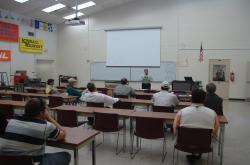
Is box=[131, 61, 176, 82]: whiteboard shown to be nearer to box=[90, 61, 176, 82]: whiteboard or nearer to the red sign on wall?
box=[90, 61, 176, 82]: whiteboard

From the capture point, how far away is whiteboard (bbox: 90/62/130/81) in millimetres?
12648

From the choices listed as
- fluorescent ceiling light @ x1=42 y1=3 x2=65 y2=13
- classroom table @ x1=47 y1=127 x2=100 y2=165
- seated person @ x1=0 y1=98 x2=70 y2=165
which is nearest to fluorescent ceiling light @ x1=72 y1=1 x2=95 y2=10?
fluorescent ceiling light @ x1=42 y1=3 x2=65 y2=13

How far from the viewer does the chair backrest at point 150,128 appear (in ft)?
12.0

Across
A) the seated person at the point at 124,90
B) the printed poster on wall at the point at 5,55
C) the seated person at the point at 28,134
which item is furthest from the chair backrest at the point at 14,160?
the printed poster on wall at the point at 5,55

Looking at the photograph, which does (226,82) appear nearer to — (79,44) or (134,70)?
(134,70)

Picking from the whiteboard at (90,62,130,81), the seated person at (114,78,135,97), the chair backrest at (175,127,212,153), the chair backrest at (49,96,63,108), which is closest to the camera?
the chair backrest at (175,127,212,153)

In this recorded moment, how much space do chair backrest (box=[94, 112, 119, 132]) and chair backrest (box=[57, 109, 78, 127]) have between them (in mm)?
451

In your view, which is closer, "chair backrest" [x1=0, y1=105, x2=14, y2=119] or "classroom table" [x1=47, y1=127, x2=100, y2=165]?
"classroom table" [x1=47, y1=127, x2=100, y2=165]

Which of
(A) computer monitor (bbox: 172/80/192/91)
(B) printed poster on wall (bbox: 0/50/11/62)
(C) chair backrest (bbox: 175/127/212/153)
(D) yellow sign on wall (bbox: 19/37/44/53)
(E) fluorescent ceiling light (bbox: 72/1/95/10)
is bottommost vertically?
(C) chair backrest (bbox: 175/127/212/153)

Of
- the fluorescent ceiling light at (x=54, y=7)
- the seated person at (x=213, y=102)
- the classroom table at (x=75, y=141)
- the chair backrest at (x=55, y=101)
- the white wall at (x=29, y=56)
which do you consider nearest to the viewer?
the classroom table at (x=75, y=141)

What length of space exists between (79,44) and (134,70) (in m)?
3.62

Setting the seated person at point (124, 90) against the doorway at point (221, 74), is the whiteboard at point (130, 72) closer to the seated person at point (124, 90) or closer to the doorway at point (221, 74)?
the doorway at point (221, 74)

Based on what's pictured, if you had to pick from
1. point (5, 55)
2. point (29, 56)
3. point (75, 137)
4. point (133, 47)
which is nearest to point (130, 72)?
point (133, 47)

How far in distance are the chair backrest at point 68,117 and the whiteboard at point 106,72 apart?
8351 millimetres
